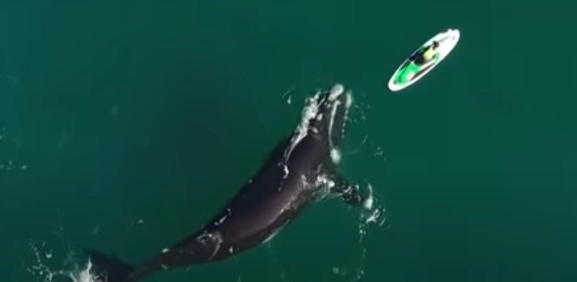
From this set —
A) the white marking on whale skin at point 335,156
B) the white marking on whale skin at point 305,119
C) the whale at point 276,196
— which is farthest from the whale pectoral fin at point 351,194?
the white marking on whale skin at point 305,119

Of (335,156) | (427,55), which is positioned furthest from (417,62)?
(335,156)

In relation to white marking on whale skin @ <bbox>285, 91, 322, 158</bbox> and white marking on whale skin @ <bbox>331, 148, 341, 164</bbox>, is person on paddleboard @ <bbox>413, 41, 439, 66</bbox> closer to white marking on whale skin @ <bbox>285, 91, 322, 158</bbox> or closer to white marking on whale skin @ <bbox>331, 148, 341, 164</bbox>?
white marking on whale skin @ <bbox>285, 91, 322, 158</bbox>

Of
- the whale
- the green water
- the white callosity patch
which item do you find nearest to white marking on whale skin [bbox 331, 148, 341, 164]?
the whale

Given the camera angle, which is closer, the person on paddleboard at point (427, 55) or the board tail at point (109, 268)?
the board tail at point (109, 268)

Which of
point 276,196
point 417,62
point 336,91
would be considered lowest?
point 276,196

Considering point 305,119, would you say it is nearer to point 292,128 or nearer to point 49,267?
point 292,128

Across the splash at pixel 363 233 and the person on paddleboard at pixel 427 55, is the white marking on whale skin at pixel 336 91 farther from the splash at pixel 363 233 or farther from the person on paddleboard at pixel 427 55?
the splash at pixel 363 233

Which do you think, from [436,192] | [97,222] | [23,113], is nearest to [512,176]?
[436,192]
